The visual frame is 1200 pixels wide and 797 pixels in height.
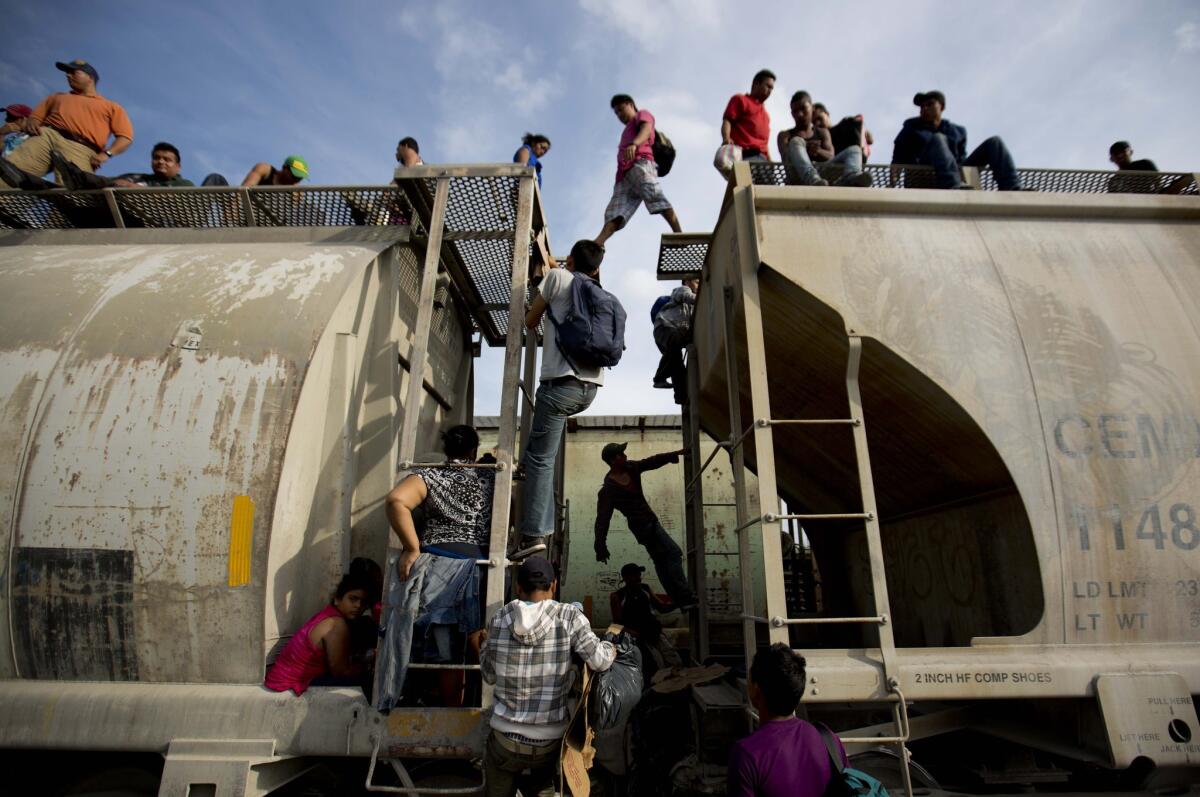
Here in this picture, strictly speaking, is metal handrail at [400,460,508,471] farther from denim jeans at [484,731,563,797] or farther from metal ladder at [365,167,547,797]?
denim jeans at [484,731,563,797]

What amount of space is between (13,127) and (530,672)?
709 centimetres

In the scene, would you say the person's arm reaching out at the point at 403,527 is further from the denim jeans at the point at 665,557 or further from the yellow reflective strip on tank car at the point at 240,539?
the denim jeans at the point at 665,557

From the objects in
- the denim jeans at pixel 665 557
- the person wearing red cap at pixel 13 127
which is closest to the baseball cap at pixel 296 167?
the person wearing red cap at pixel 13 127

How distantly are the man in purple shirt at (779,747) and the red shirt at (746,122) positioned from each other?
5.39m

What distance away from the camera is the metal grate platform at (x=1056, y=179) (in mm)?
4316

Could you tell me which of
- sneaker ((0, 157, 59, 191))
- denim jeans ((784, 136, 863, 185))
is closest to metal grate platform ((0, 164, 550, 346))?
sneaker ((0, 157, 59, 191))

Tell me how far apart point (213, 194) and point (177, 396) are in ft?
6.60

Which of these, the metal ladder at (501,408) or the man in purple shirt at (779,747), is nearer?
the man in purple shirt at (779,747)

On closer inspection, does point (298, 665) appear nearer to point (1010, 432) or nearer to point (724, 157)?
point (1010, 432)

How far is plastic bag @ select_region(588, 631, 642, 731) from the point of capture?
3092 millimetres

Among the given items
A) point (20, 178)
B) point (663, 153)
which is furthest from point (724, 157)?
point (20, 178)

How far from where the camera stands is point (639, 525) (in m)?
5.80

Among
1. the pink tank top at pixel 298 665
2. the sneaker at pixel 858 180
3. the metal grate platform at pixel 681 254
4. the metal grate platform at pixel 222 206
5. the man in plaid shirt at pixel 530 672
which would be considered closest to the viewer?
the man in plaid shirt at pixel 530 672

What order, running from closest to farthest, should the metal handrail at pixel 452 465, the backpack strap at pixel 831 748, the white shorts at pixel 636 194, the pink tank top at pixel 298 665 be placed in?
the backpack strap at pixel 831 748 → the pink tank top at pixel 298 665 → the metal handrail at pixel 452 465 → the white shorts at pixel 636 194
